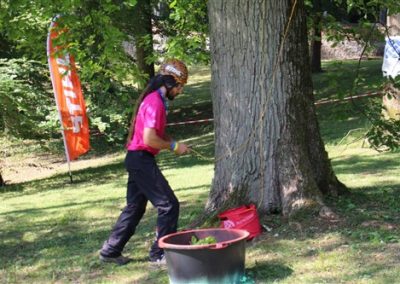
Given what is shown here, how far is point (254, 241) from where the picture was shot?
6109 millimetres

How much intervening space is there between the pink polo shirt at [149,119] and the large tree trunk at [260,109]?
1.13 meters

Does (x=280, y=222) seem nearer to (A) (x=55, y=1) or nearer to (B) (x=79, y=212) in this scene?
(B) (x=79, y=212)

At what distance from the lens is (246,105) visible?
6441mm

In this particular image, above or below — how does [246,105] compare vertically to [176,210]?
above

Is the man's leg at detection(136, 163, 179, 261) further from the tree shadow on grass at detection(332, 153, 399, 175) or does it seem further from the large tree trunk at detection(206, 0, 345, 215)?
the tree shadow on grass at detection(332, 153, 399, 175)

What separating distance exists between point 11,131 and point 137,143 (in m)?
9.90

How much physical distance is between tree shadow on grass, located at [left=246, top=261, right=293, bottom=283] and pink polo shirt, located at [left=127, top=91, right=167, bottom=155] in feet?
4.26

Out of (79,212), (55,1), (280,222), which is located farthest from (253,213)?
(55,1)

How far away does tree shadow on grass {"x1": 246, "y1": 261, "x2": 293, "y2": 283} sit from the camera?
16.9 feet

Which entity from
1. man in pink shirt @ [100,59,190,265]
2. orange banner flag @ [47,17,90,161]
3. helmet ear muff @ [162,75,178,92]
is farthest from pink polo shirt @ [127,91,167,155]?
orange banner flag @ [47,17,90,161]

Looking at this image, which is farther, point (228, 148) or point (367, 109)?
point (367, 109)

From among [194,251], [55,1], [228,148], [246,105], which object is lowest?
[194,251]

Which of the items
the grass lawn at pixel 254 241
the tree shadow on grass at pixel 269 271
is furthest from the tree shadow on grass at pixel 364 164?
the tree shadow on grass at pixel 269 271

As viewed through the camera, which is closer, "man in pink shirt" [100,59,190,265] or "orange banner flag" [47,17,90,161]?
"man in pink shirt" [100,59,190,265]
